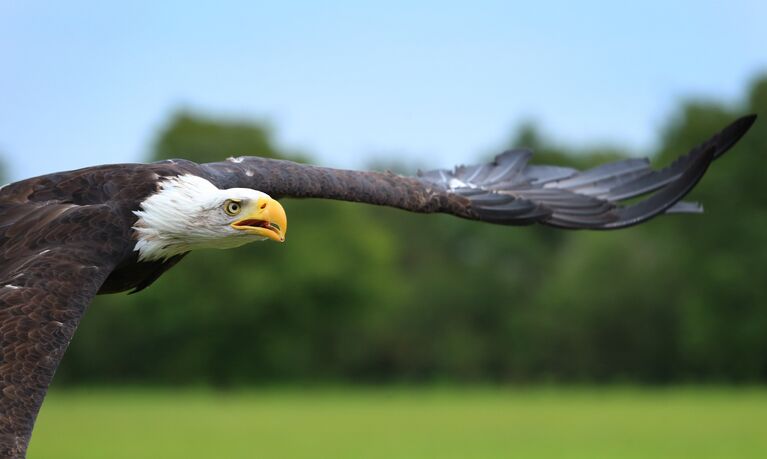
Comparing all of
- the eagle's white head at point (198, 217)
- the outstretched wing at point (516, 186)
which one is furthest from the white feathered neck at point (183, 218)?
the outstretched wing at point (516, 186)

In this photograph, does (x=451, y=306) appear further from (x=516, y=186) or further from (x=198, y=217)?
(x=198, y=217)

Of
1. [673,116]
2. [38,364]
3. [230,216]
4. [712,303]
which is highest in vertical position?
[230,216]

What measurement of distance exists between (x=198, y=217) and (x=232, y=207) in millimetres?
253

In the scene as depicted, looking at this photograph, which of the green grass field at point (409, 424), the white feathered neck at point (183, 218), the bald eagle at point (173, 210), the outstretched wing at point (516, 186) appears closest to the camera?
the bald eagle at point (173, 210)

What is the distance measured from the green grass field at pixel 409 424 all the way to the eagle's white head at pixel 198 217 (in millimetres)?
22169

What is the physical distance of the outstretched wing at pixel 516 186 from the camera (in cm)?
1078

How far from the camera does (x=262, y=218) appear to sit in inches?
366

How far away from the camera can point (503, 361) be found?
65.9 metres

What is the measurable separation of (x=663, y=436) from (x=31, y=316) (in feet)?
102

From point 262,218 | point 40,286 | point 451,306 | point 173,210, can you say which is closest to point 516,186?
point 262,218

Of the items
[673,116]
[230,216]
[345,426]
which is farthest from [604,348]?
[230,216]

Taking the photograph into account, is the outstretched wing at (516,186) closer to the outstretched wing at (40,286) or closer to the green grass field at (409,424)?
the outstretched wing at (40,286)

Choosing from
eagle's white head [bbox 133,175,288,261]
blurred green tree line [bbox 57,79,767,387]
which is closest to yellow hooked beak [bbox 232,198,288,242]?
eagle's white head [bbox 133,175,288,261]

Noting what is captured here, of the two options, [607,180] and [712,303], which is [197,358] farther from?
[607,180]
